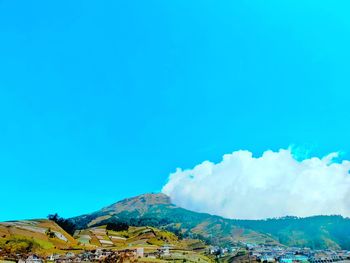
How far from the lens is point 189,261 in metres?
97.4

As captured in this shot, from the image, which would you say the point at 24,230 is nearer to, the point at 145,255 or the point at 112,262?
the point at 145,255

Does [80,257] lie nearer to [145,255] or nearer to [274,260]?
[145,255]

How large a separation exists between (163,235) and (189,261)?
64467 mm

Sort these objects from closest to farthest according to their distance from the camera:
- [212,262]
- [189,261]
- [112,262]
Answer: [112,262], [189,261], [212,262]

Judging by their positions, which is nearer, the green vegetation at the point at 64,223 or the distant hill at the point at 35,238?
the distant hill at the point at 35,238

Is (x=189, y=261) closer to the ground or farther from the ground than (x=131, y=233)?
closer to the ground

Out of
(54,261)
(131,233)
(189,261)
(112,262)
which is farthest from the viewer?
(131,233)

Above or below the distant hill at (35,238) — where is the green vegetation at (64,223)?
above

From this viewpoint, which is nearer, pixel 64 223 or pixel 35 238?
pixel 35 238

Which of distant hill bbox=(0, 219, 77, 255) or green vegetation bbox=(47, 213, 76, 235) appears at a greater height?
green vegetation bbox=(47, 213, 76, 235)

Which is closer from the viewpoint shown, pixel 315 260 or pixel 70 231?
pixel 315 260

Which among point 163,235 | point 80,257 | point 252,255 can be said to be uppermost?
point 163,235

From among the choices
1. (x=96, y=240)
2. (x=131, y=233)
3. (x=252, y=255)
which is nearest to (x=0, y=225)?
(x=96, y=240)

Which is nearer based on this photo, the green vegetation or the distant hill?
the distant hill
